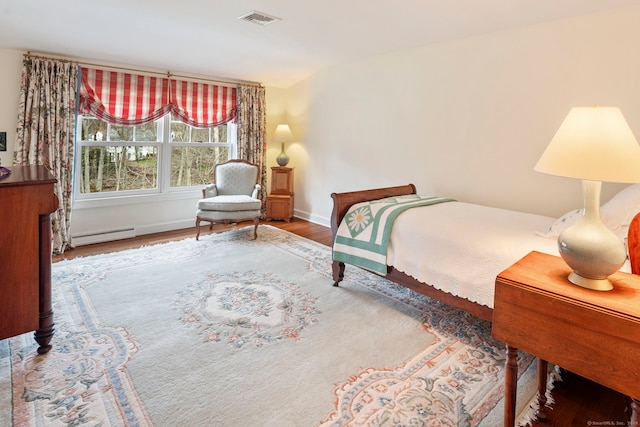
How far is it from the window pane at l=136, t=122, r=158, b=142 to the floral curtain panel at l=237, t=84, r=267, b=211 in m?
1.14

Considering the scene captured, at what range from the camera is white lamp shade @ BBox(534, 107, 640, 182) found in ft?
4.19

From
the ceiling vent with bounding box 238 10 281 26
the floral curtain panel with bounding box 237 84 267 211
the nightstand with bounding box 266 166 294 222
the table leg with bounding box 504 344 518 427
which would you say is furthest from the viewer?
the nightstand with bounding box 266 166 294 222

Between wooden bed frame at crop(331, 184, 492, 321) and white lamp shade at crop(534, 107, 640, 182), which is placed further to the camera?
wooden bed frame at crop(331, 184, 492, 321)

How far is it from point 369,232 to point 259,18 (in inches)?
87.1

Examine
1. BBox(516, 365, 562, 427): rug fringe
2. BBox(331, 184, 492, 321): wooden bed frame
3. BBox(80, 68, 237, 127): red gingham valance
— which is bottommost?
BBox(516, 365, 562, 427): rug fringe

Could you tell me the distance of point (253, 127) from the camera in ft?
18.1

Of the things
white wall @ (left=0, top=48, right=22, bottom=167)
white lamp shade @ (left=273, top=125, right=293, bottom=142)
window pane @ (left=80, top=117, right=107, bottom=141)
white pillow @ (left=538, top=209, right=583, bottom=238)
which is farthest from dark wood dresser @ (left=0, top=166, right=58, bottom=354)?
white lamp shade @ (left=273, top=125, right=293, bottom=142)

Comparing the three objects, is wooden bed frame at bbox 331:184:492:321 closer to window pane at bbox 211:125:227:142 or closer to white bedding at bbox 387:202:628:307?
white bedding at bbox 387:202:628:307

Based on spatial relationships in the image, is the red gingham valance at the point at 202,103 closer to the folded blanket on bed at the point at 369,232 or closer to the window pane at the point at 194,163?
the window pane at the point at 194,163

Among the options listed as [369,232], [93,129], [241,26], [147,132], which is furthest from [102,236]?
[369,232]

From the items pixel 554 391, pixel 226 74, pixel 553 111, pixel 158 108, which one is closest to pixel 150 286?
pixel 158 108

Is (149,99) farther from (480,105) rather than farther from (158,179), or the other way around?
(480,105)

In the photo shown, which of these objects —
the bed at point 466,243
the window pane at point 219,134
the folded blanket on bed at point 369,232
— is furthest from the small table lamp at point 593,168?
the window pane at point 219,134

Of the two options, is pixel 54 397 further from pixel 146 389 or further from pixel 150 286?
pixel 150 286
